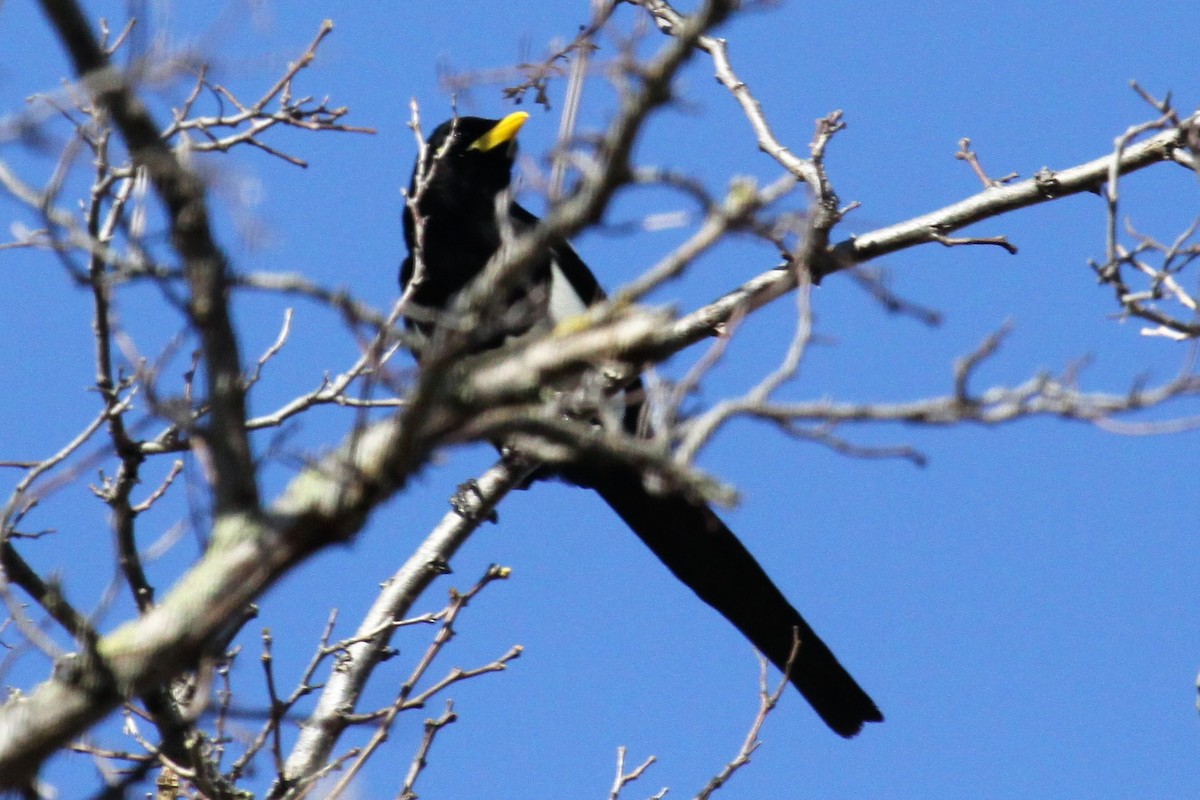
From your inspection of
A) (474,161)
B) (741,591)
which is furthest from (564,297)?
(741,591)

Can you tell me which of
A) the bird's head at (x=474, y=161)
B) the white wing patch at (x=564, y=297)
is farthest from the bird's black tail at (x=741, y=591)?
the bird's head at (x=474, y=161)

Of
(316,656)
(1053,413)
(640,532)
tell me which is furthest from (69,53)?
(640,532)

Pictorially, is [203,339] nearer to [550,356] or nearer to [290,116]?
[550,356]

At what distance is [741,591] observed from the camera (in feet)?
14.1

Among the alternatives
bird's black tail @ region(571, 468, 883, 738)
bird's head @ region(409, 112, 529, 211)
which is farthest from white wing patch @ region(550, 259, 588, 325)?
bird's black tail @ region(571, 468, 883, 738)

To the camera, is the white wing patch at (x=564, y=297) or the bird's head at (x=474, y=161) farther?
the bird's head at (x=474, y=161)

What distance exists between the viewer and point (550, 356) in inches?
65.7

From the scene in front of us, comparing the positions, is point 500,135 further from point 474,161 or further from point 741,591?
point 741,591

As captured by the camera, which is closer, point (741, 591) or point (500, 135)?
point (741, 591)

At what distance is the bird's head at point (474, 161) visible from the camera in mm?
5070

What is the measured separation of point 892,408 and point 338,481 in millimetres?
645

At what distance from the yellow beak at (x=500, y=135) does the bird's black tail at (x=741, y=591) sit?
146 cm

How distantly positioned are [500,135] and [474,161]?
5.2 inches

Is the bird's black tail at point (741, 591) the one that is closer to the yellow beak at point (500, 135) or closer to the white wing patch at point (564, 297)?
the white wing patch at point (564, 297)
